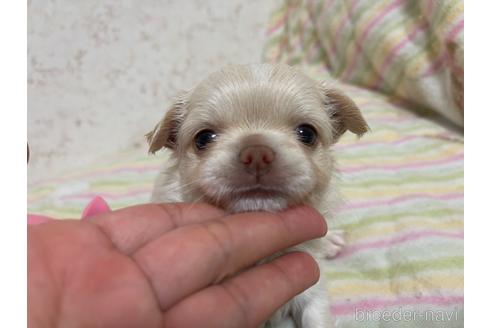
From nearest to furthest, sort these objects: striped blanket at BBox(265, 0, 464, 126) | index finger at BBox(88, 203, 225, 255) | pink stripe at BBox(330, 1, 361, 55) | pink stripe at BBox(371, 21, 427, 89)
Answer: index finger at BBox(88, 203, 225, 255) < striped blanket at BBox(265, 0, 464, 126) < pink stripe at BBox(371, 21, 427, 89) < pink stripe at BBox(330, 1, 361, 55)

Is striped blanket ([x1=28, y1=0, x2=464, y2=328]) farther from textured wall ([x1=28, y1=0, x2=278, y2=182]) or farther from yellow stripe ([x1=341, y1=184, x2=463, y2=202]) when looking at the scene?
textured wall ([x1=28, y1=0, x2=278, y2=182])

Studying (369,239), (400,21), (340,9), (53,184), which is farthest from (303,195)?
(340,9)

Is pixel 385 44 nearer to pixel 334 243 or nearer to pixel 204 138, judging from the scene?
pixel 334 243

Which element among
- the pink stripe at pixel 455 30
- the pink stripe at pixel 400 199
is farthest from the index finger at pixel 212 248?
the pink stripe at pixel 455 30

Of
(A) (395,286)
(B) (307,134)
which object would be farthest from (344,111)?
(A) (395,286)

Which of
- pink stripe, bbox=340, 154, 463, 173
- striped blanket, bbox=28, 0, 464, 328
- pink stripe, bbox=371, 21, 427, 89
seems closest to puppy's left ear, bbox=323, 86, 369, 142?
striped blanket, bbox=28, 0, 464, 328

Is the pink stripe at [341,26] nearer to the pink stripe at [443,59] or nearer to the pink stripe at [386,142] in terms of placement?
the pink stripe at [443,59]
